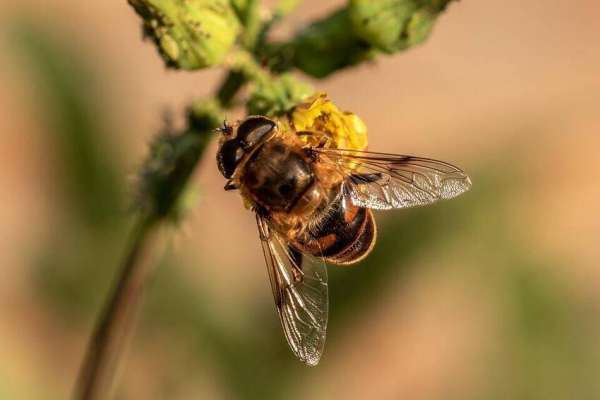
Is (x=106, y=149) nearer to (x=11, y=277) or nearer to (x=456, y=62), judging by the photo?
(x=11, y=277)

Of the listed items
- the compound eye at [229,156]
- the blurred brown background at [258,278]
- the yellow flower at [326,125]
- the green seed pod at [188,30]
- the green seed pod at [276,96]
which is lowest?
the blurred brown background at [258,278]

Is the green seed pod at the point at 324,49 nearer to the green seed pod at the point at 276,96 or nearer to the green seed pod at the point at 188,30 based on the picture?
the green seed pod at the point at 276,96

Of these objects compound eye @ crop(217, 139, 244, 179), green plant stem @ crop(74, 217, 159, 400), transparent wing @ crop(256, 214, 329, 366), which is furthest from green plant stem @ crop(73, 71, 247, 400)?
transparent wing @ crop(256, 214, 329, 366)

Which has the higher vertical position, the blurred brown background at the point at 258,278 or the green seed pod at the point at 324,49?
the green seed pod at the point at 324,49

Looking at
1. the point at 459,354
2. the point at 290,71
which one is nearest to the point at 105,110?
the point at 290,71

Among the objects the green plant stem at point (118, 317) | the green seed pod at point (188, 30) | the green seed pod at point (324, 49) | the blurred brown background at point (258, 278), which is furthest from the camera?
the blurred brown background at point (258, 278)

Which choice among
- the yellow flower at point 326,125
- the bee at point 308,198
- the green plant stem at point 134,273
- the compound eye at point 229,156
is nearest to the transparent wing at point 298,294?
the bee at point 308,198

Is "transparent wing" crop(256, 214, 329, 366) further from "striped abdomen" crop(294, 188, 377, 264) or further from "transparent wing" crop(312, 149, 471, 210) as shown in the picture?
"transparent wing" crop(312, 149, 471, 210)

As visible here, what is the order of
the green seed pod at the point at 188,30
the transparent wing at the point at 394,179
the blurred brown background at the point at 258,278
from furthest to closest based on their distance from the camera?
the blurred brown background at the point at 258,278 → the transparent wing at the point at 394,179 → the green seed pod at the point at 188,30
